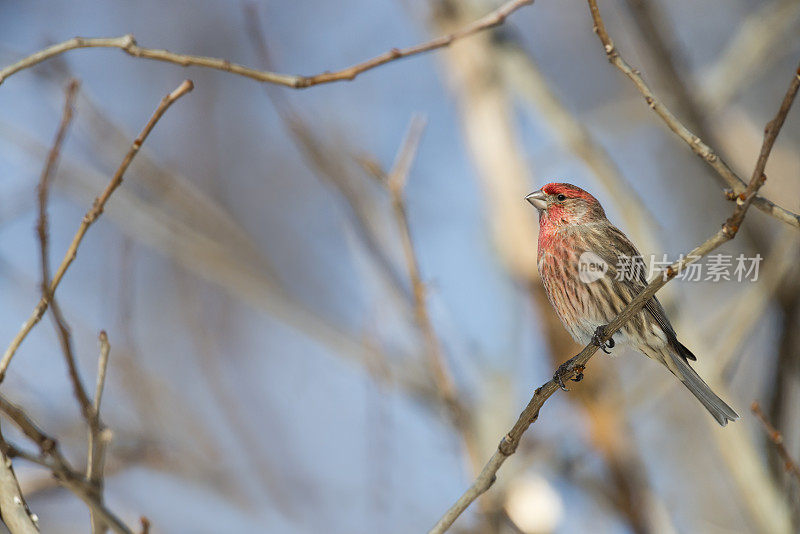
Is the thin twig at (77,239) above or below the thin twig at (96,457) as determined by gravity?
above

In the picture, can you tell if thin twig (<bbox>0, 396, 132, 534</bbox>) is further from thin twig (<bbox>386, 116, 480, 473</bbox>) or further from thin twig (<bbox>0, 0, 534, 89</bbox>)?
thin twig (<bbox>386, 116, 480, 473</bbox>)

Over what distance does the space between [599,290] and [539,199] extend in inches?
28.4

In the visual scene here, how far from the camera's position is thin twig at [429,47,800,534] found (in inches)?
101

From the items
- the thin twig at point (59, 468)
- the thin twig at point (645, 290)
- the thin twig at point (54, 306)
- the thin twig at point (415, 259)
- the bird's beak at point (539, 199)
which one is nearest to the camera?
the thin twig at point (59, 468)

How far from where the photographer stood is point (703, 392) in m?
4.71

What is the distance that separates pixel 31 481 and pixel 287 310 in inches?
99.2

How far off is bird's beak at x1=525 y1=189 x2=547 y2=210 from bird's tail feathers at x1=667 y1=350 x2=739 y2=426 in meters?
1.17

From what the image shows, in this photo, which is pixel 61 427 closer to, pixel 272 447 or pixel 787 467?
pixel 272 447

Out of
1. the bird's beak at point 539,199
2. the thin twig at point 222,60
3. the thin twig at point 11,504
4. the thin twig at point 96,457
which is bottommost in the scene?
the thin twig at point 11,504

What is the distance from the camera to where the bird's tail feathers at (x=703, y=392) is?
4562 mm

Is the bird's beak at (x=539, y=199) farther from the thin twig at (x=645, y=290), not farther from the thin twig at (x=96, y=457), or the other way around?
the thin twig at (x=96, y=457)

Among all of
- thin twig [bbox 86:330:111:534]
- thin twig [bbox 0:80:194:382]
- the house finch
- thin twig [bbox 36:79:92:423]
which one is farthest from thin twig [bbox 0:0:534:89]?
the house finch

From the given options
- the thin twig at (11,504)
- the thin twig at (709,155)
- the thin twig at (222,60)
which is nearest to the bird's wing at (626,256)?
the thin twig at (709,155)

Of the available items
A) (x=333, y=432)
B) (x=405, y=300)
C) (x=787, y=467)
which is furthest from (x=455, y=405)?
(x=333, y=432)
